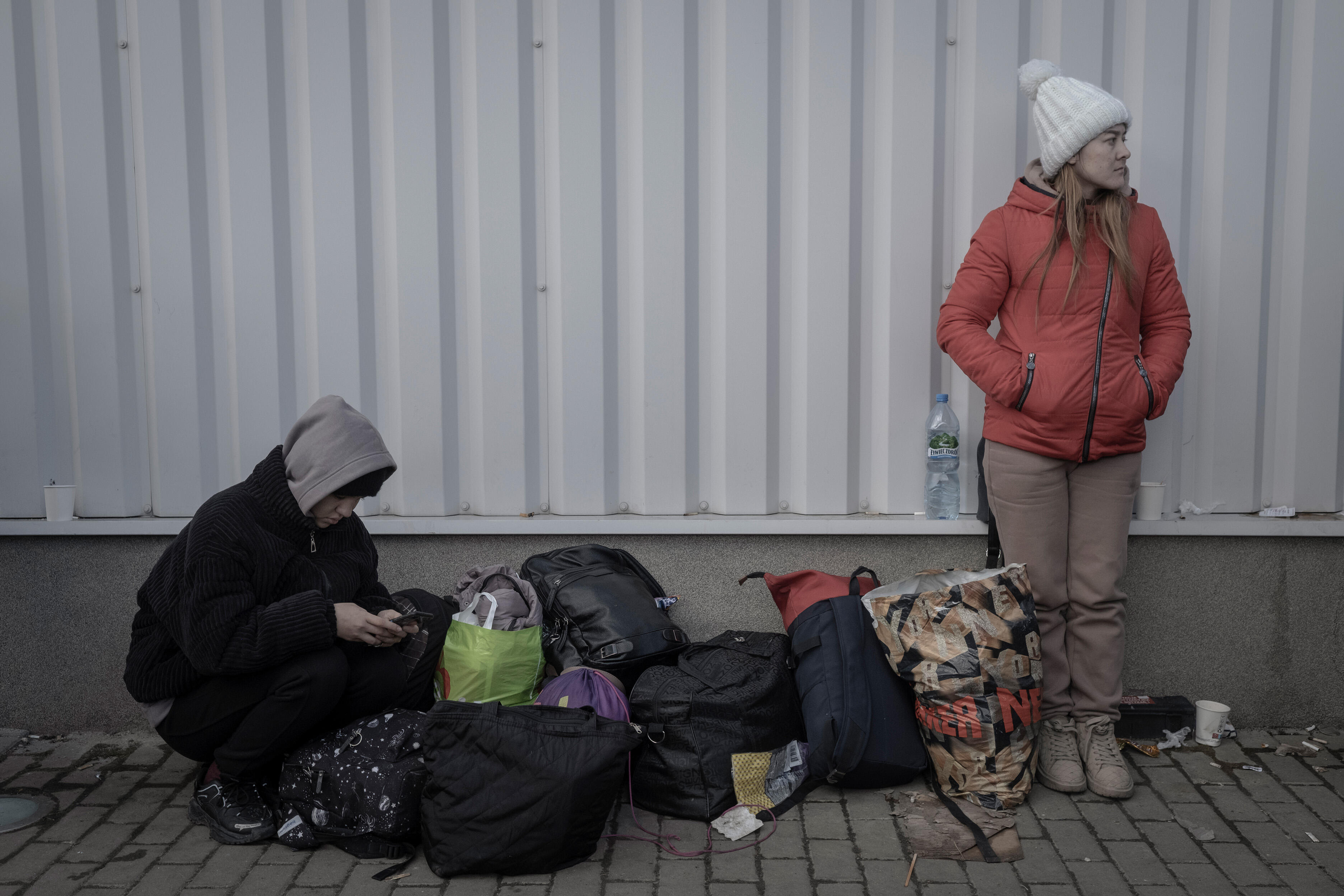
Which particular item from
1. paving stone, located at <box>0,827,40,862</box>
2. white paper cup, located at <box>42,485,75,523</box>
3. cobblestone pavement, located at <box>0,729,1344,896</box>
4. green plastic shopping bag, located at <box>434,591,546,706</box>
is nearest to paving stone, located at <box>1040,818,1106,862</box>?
cobblestone pavement, located at <box>0,729,1344,896</box>

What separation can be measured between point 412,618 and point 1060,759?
2.35 meters

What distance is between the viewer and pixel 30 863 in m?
2.96

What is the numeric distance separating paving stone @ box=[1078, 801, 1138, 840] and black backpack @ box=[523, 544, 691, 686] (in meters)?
1.52

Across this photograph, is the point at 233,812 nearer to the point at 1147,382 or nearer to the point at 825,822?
the point at 825,822

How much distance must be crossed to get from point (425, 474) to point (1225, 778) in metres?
3.28

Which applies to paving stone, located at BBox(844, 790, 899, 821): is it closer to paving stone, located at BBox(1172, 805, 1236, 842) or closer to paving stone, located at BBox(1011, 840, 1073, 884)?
paving stone, located at BBox(1011, 840, 1073, 884)

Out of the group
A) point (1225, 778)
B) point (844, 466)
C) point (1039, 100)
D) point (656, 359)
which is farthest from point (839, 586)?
point (1039, 100)

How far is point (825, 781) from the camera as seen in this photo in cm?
339

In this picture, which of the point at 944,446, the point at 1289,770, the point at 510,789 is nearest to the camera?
the point at 510,789

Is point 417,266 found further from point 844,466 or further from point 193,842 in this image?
point 193,842

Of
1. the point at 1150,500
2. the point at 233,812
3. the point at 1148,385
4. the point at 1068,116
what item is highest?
the point at 1068,116

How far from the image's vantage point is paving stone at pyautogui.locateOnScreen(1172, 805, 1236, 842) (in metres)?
3.11

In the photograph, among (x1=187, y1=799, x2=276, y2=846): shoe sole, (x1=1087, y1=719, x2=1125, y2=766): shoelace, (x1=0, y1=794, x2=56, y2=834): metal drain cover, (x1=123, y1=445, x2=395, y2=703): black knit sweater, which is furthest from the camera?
(x1=1087, y1=719, x2=1125, y2=766): shoelace

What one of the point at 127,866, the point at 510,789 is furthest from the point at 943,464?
the point at 127,866
